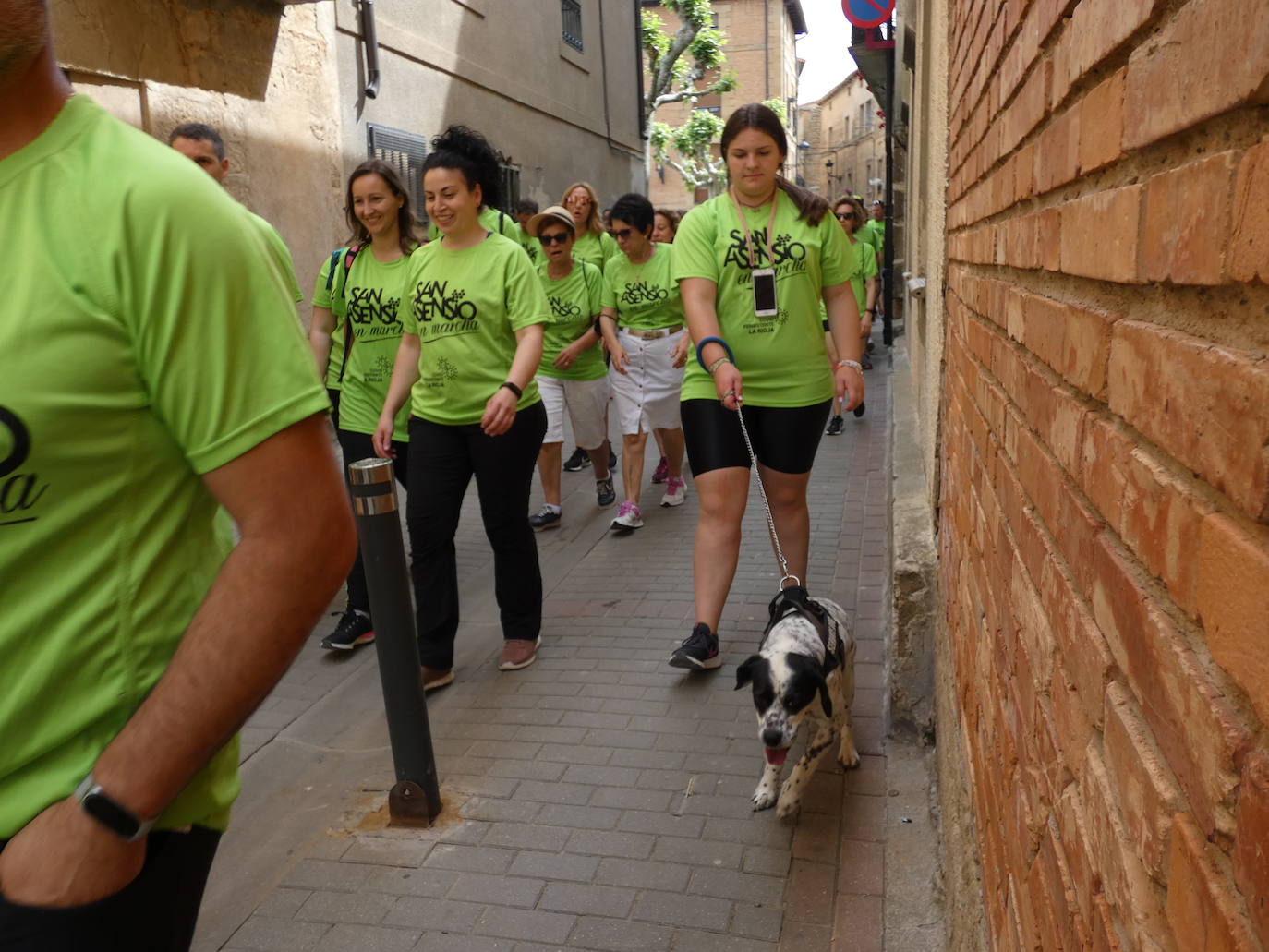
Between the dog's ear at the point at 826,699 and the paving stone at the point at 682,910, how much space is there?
735 mm

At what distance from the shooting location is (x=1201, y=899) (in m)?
0.78

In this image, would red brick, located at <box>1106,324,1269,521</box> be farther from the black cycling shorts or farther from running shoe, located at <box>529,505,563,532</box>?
running shoe, located at <box>529,505,563,532</box>

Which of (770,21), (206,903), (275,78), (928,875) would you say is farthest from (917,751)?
(770,21)

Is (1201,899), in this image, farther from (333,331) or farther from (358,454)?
(333,331)

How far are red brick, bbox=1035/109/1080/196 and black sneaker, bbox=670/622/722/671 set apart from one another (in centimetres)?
327

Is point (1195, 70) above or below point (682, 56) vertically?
below

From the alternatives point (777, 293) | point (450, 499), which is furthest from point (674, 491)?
point (777, 293)

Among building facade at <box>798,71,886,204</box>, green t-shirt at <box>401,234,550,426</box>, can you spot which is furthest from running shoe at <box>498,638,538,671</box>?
building facade at <box>798,71,886,204</box>

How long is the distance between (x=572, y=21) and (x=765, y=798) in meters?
16.5

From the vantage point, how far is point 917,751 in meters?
3.98

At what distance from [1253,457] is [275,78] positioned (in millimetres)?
9802

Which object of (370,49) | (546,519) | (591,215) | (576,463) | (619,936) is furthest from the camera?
(370,49)

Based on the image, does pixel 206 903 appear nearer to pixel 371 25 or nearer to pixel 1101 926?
pixel 1101 926

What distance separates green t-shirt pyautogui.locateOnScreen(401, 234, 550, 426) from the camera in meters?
4.76
